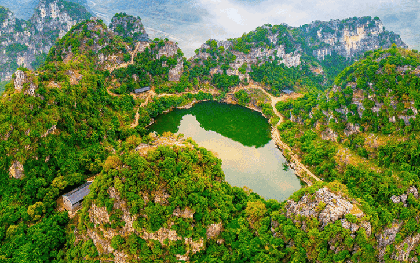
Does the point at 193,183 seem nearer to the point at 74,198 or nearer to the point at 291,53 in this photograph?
the point at 74,198

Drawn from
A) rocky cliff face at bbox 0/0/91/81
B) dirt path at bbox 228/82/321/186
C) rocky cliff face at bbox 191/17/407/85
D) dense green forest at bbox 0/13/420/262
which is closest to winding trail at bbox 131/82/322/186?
dirt path at bbox 228/82/321/186

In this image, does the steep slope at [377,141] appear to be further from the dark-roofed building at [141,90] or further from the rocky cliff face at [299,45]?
the dark-roofed building at [141,90]

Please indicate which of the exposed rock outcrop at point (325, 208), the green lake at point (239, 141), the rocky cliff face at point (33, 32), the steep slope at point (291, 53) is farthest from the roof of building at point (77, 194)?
the rocky cliff face at point (33, 32)

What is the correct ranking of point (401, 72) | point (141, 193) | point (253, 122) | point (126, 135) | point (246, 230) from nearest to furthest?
1. point (141, 193)
2. point (246, 230)
3. point (401, 72)
4. point (126, 135)
5. point (253, 122)

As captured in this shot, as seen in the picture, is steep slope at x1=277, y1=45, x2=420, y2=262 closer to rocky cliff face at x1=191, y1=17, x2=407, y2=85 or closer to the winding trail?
the winding trail

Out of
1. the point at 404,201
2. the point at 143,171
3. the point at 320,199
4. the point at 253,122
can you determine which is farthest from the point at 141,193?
the point at 253,122

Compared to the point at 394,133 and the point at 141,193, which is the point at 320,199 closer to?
the point at 141,193

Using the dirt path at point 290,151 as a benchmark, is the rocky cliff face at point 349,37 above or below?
above
